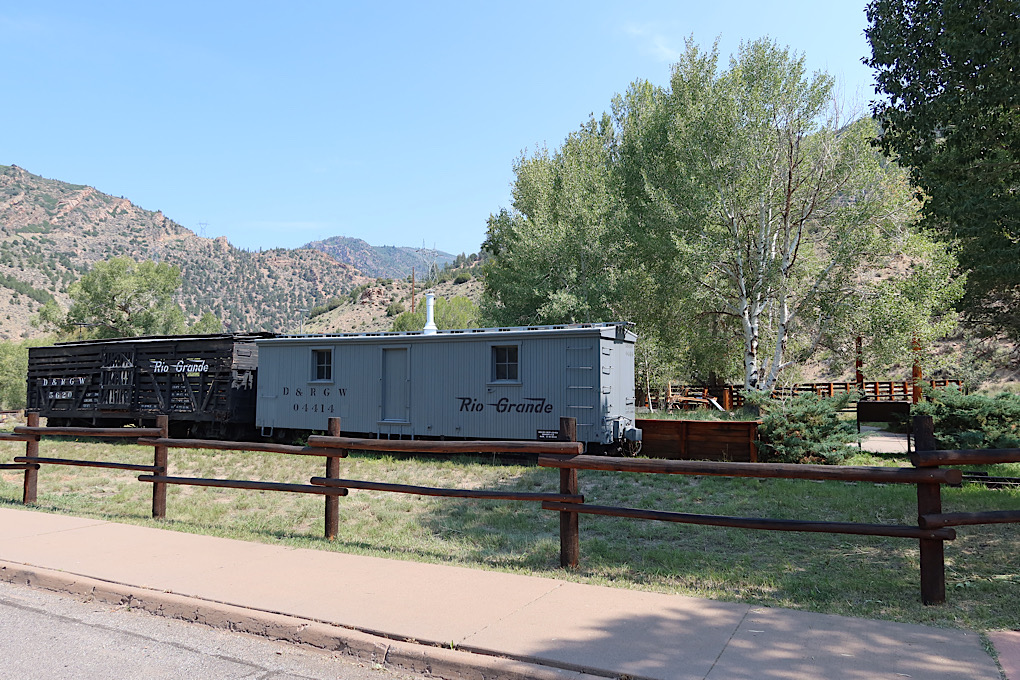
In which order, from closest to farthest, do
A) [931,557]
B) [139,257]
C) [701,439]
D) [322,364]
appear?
1. [931,557]
2. [701,439]
3. [322,364]
4. [139,257]

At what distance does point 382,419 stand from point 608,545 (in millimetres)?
11176

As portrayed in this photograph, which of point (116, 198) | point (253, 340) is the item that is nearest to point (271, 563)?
point (253, 340)

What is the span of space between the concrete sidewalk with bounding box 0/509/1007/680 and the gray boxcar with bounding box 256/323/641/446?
959cm

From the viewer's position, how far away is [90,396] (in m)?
24.0

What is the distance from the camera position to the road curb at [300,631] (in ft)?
13.8

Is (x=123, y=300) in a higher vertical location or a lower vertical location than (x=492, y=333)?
higher

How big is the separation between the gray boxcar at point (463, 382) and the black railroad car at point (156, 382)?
1464 millimetres

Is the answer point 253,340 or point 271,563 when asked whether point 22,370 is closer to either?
point 253,340

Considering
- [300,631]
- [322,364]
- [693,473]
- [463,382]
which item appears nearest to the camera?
[300,631]

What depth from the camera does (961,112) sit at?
35.0 feet

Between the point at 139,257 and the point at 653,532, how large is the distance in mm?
157454

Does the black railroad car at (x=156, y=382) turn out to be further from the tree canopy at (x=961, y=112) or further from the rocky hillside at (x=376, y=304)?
the rocky hillside at (x=376, y=304)

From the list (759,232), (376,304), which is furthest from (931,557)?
(376,304)

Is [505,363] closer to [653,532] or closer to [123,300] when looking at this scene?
[653,532]
